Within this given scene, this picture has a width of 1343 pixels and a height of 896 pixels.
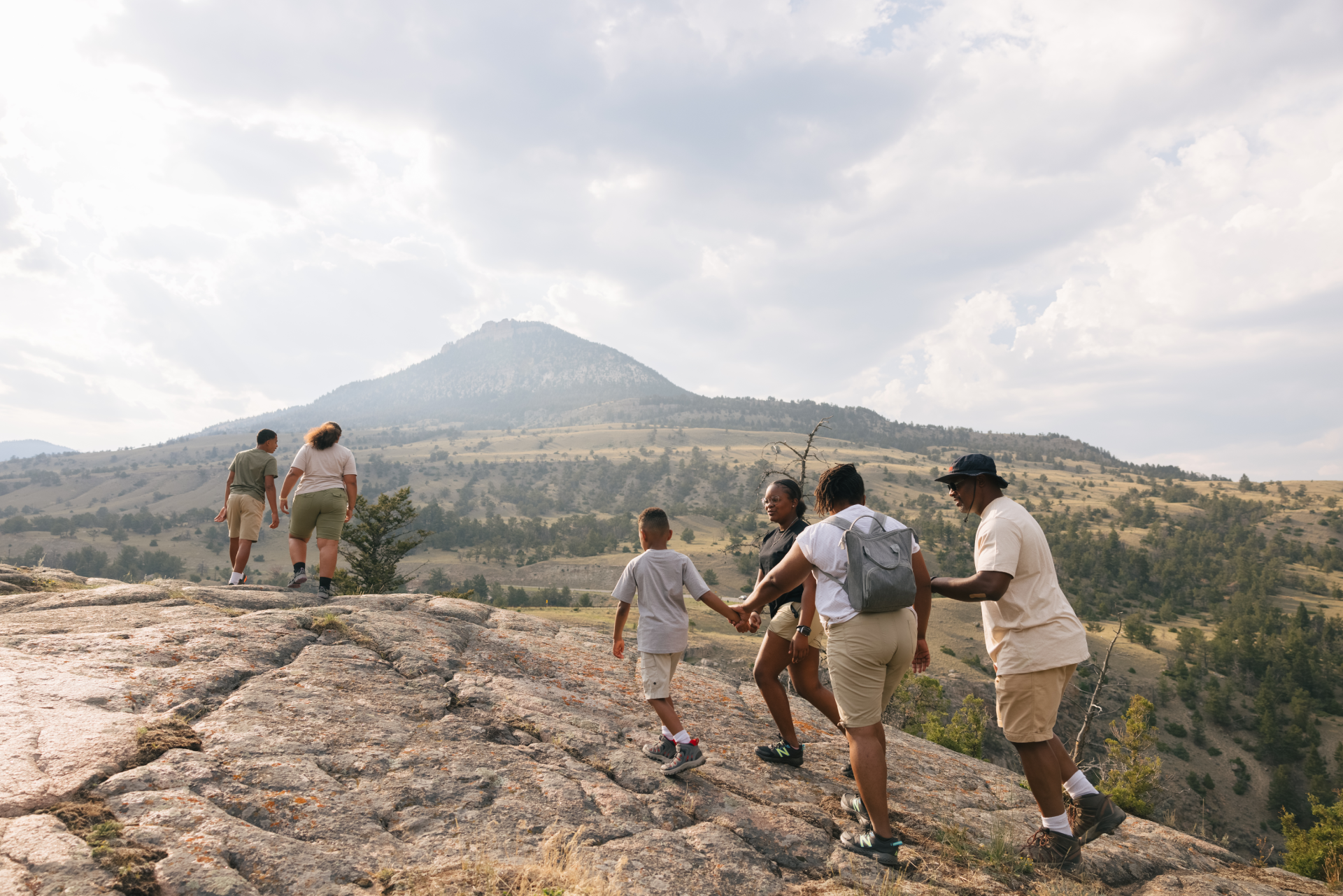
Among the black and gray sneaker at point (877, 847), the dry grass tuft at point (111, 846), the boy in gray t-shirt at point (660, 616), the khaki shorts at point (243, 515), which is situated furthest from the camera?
the khaki shorts at point (243, 515)

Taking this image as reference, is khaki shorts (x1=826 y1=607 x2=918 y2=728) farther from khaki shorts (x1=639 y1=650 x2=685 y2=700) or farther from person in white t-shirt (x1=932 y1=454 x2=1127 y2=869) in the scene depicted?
khaki shorts (x1=639 y1=650 x2=685 y2=700)

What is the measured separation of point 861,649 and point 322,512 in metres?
7.61

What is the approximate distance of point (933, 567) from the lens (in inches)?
4833

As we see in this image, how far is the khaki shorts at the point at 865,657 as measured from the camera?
427cm

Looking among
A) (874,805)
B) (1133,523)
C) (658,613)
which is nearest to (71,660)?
(658,613)

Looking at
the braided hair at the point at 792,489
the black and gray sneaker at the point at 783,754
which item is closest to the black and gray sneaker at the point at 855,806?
the black and gray sneaker at the point at 783,754

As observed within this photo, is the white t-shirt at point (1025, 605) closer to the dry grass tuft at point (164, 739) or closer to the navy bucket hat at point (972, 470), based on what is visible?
the navy bucket hat at point (972, 470)

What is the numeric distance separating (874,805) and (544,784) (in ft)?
7.88

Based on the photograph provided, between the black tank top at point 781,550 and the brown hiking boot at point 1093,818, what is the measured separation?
2.63 meters

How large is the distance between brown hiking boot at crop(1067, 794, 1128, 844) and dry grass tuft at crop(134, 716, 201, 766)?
21.2 feet

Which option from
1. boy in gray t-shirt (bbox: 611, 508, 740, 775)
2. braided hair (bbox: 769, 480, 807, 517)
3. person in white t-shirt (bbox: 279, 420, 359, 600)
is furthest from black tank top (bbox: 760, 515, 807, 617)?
person in white t-shirt (bbox: 279, 420, 359, 600)

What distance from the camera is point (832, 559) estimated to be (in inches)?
175

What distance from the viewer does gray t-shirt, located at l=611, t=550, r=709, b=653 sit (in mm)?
5359

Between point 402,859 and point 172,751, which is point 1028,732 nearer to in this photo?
point 402,859
